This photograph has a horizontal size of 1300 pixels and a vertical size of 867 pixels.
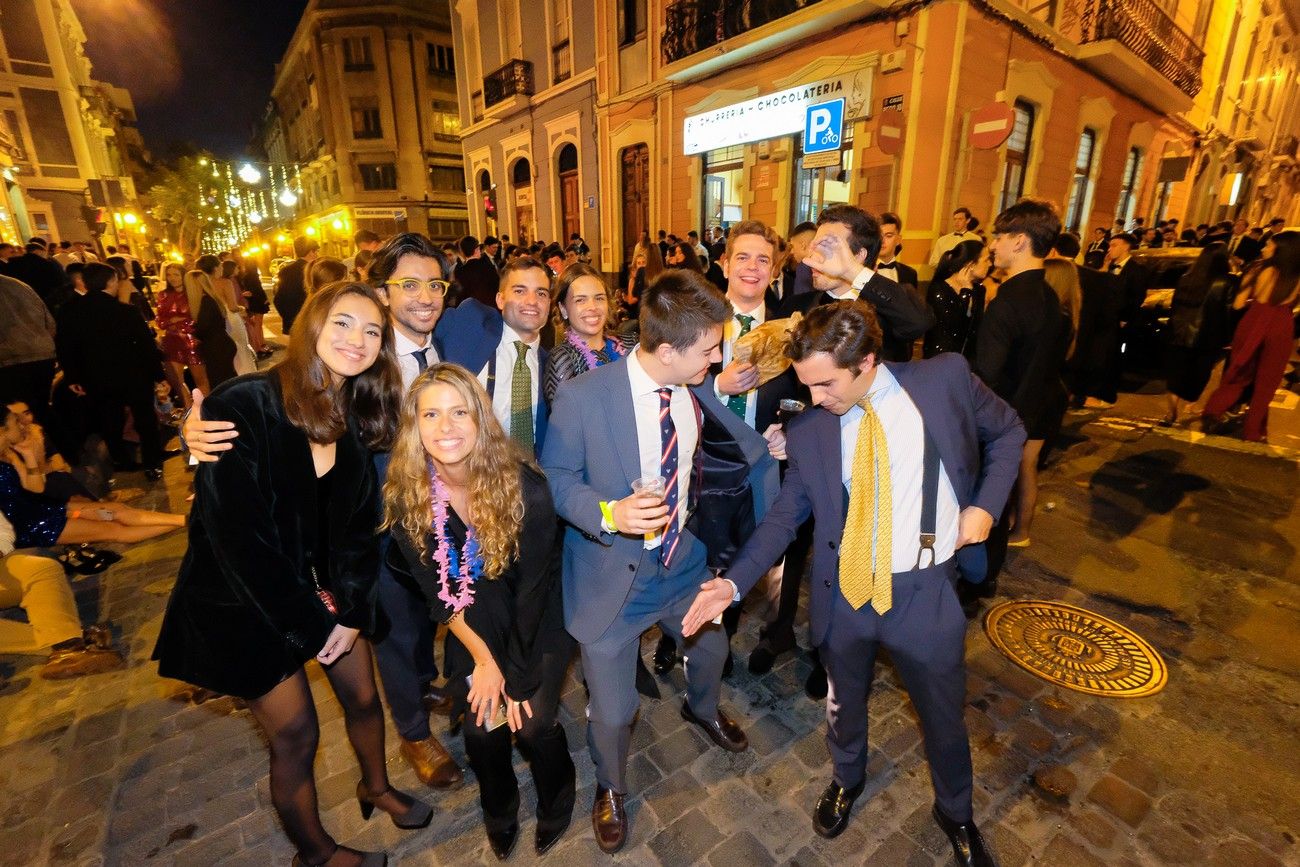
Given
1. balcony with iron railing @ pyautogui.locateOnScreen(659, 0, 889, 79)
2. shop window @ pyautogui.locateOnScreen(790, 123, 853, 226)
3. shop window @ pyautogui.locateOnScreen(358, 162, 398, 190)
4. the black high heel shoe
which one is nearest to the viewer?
the black high heel shoe

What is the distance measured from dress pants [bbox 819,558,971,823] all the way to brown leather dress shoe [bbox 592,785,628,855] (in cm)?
112

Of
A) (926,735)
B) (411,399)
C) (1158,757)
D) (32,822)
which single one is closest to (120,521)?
(32,822)

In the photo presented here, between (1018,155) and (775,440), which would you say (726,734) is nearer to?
(775,440)

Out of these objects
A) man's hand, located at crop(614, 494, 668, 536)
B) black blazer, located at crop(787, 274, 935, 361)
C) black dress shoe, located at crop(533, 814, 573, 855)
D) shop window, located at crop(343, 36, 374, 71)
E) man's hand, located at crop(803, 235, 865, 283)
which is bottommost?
black dress shoe, located at crop(533, 814, 573, 855)

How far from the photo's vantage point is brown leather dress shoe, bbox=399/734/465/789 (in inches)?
111

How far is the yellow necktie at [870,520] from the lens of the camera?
7.00 feet

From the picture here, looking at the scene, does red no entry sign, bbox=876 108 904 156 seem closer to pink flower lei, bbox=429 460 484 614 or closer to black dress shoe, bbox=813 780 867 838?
black dress shoe, bbox=813 780 867 838

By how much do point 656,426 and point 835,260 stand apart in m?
1.43

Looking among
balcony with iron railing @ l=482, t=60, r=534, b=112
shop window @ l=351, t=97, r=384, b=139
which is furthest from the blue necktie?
shop window @ l=351, t=97, r=384, b=139

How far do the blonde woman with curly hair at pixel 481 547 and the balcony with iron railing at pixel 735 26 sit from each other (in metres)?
10.8

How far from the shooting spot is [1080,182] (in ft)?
47.3

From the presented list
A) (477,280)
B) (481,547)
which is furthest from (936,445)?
(477,280)

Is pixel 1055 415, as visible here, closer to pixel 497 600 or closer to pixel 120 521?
pixel 497 600

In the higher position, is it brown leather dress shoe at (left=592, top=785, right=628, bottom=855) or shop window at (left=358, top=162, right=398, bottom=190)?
shop window at (left=358, top=162, right=398, bottom=190)
